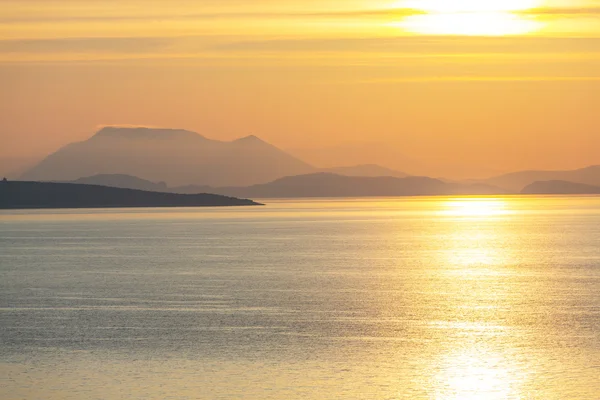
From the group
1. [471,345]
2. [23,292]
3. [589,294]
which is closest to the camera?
[471,345]

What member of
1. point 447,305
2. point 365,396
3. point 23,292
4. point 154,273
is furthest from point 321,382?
point 154,273

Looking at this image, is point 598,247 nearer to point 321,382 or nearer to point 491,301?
point 491,301

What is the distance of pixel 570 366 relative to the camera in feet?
108

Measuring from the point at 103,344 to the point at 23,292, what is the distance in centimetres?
2063

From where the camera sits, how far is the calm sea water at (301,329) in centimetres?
3055

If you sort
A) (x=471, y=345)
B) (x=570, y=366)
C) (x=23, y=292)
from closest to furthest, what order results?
(x=570, y=366), (x=471, y=345), (x=23, y=292)

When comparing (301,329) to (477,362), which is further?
(301,329)

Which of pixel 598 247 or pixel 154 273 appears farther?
pixel 598 247

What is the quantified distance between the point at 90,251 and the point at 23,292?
39.5 metres

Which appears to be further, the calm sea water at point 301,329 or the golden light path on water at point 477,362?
the calm sea water at point 301,329

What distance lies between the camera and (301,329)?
132ft

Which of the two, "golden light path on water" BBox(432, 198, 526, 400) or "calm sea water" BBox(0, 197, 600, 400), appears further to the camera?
"calm sea water" BBox(0, 197, 600, 400)

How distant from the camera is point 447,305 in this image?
4881 cm

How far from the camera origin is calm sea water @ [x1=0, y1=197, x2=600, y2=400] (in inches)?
1203
